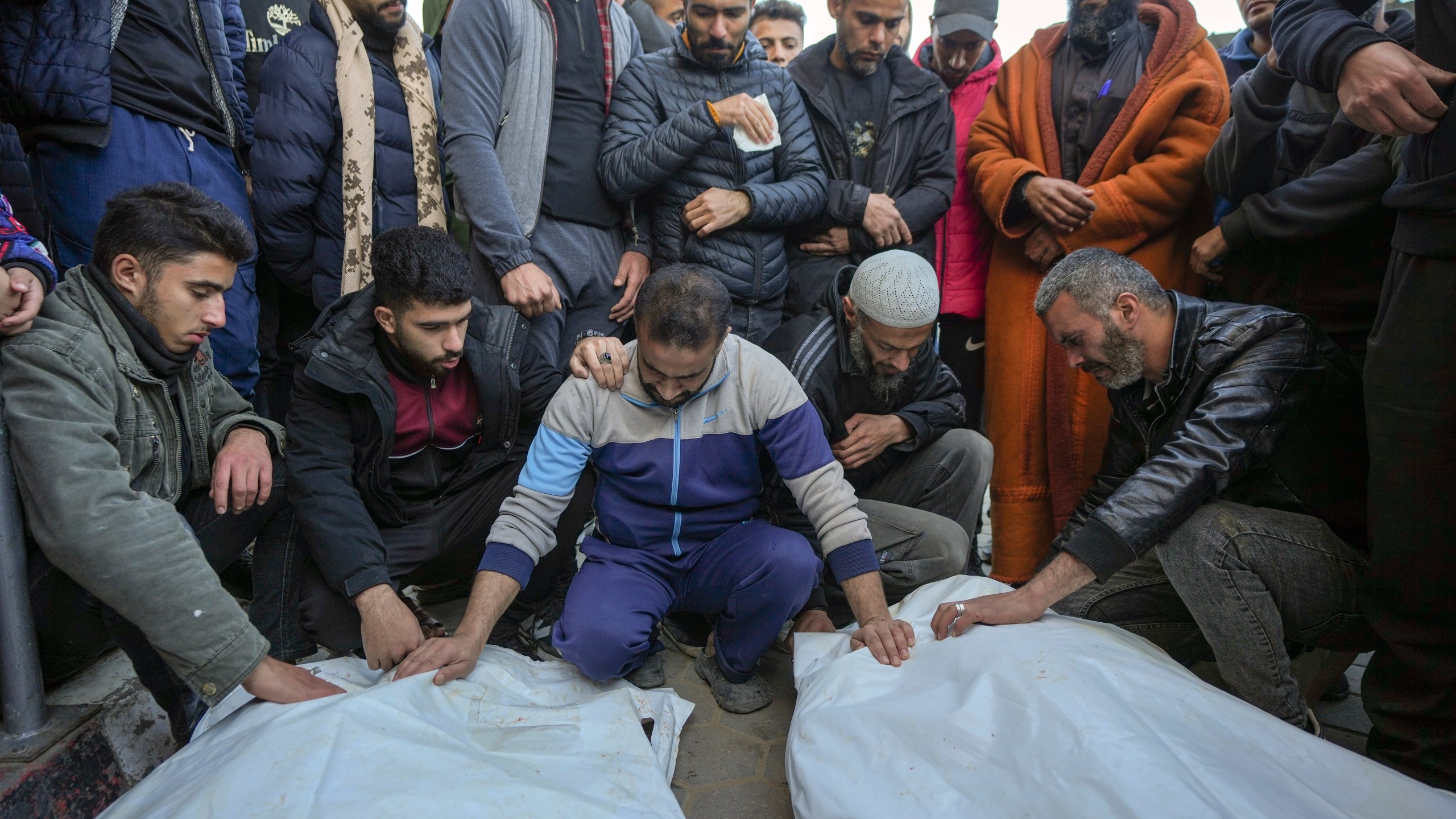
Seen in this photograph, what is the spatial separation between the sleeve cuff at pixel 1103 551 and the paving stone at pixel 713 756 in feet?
3.24

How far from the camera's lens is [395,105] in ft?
9.31

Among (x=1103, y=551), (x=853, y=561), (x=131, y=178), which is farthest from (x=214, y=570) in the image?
(x=1103, y=551)

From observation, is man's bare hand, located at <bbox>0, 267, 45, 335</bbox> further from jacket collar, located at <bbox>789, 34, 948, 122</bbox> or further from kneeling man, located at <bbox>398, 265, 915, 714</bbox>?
jacket collar, located at <bbox>789, 34, 948, 122</bbox>

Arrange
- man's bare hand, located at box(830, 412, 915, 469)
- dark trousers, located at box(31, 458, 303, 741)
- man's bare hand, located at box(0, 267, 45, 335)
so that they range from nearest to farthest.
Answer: man's bare hand, located at box(0, 267, 45, 335) < dark trousers, located at box(31, 458, 303, 741) < man's bare hand, located at box(830, 412, 915, 469)

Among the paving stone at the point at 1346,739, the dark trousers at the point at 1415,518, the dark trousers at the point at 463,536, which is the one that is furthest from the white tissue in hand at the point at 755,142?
the paving stone at the point at 1346,739

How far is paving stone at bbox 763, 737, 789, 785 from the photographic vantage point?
208cm

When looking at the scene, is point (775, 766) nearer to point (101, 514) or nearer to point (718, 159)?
point (101, 514)

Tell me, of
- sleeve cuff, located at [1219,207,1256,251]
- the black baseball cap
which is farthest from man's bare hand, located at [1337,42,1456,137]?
the black baseball cap

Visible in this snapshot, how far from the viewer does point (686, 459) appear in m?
2.34

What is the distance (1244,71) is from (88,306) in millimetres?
4365

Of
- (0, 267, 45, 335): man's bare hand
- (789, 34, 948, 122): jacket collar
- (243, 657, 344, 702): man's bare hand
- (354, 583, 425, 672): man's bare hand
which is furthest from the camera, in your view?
(789, 34, 948, 122): jacket collar

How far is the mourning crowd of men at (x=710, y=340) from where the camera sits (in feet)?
6.08

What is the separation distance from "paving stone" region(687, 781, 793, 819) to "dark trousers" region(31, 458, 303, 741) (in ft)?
3.91

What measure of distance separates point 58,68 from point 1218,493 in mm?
3457
